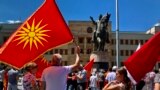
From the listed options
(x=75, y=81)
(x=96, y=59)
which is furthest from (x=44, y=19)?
(x=96, y=59)

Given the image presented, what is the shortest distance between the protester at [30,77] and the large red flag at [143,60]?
1.99 metres

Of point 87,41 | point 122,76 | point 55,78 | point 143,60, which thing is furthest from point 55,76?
point 87,41

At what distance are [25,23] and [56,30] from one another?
672mm

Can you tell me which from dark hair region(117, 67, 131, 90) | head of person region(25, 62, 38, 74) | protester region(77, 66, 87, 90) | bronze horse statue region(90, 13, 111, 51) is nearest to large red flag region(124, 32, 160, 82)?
dark hair region(117, 67, 131, 90)

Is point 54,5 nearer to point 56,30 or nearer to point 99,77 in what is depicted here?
point 56,30

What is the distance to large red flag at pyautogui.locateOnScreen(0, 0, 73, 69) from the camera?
33.8ft

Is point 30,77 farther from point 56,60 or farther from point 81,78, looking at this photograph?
point 81,78

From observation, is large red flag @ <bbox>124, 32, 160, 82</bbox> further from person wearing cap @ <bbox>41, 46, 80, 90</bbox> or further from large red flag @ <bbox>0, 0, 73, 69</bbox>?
large red flag @ <bbox>0, 0, 73, 69</bbox>

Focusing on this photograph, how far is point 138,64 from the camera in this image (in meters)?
8.95

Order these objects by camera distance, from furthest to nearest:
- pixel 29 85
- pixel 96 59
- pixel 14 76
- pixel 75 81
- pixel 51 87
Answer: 1. pixel 96 59
2. pixel 75 81
3. pixel 14 76
4. pixel 29 85
5. pixel 51 87

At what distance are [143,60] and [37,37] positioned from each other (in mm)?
2584

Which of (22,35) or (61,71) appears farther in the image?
(22,35)

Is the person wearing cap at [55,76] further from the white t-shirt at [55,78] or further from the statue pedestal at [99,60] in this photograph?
the statue pedestal at [99,60]

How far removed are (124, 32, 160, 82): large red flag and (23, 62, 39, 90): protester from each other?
1985 mm
